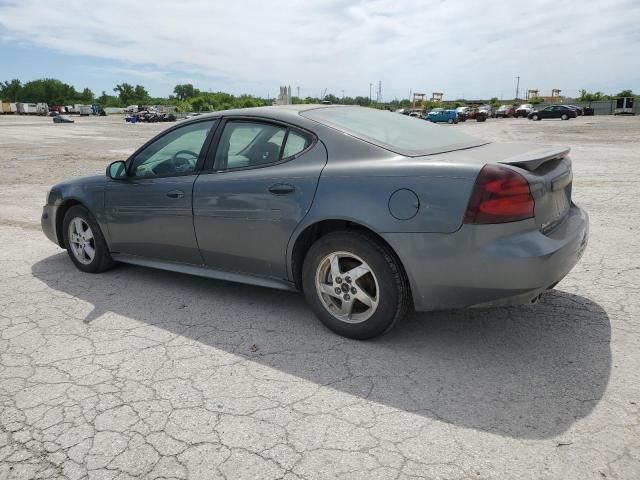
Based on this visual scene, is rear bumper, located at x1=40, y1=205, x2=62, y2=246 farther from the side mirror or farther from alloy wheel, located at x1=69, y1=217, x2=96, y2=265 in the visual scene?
the side mirror

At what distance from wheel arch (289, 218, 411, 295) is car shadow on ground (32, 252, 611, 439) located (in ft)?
1.42

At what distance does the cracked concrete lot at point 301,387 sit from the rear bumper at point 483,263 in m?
0.43

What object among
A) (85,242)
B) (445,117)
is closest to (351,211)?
(85,242)

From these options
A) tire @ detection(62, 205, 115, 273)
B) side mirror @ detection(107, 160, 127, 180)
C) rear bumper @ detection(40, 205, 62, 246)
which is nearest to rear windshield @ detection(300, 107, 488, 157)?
side mirror @ detection(107, 160, 127, 180)

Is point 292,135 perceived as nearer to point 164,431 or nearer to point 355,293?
point 355,293

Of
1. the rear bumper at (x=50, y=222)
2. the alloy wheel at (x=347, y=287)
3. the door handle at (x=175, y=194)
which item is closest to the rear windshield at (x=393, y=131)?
the alloy wheel at (x=347, y=287)

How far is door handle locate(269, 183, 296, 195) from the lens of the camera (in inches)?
135

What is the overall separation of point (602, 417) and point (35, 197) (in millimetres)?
9436

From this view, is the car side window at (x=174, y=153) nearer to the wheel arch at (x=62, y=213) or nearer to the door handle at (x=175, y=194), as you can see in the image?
the door handle at (x=175, y=194)

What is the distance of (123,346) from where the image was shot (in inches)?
133

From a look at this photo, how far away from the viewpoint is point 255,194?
3.58m

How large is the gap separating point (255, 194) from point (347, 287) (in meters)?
0.93

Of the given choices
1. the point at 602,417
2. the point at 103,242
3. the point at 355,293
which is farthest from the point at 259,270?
the point at 602,417

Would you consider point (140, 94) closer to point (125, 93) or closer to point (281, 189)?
point (125, 93)
